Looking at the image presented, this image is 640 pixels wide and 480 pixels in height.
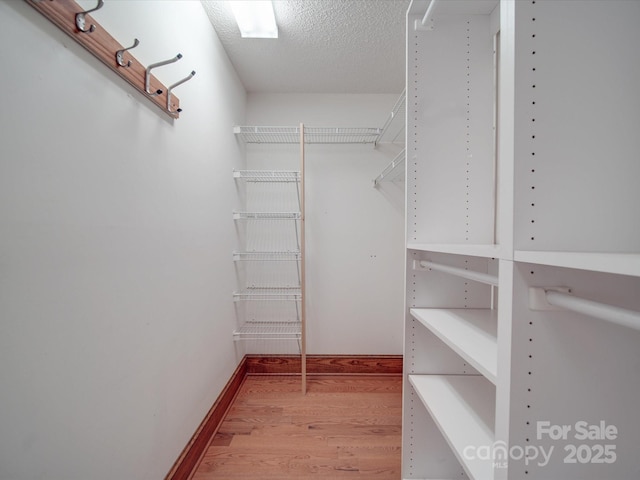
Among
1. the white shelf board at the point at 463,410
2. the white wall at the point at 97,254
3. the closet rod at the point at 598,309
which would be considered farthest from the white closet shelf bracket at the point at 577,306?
the white wall at the point at 97,254

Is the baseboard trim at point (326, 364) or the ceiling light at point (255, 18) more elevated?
the ceiling light at point (255, 18)

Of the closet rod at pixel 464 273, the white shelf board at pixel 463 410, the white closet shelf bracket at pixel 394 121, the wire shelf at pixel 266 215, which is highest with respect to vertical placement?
the white closet shelf bracket at pixel 394 121

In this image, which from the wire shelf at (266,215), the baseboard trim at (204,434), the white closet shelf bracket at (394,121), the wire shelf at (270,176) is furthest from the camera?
the wire shelf at (270,176)

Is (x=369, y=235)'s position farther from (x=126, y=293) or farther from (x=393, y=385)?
(x=126, y=293)

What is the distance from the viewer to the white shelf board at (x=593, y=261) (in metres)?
0.28

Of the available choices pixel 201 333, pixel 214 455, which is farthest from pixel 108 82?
pixel 214 455

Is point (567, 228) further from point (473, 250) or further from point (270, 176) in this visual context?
point (270, 176)

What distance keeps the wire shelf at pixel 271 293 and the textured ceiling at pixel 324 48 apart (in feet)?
5.51

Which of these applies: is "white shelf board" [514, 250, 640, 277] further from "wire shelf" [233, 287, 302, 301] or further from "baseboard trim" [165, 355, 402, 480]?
"baseboard trim" [165, 355, 402, 480]

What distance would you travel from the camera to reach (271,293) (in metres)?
1.96

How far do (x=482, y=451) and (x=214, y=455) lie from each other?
1288mm

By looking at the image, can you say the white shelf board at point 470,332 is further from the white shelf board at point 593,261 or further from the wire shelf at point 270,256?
the wire shelf at point 270,256

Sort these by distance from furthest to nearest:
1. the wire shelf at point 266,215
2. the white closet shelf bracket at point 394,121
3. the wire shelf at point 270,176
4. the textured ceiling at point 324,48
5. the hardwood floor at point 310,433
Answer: the wire shelf at point 270,176
the wire shelf at point 266,215
the white closet shelf bracket at point 394,121
the textured ceiling at point 324,48
the hardwood floor at point 310,433

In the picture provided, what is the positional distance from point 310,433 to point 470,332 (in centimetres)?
117
